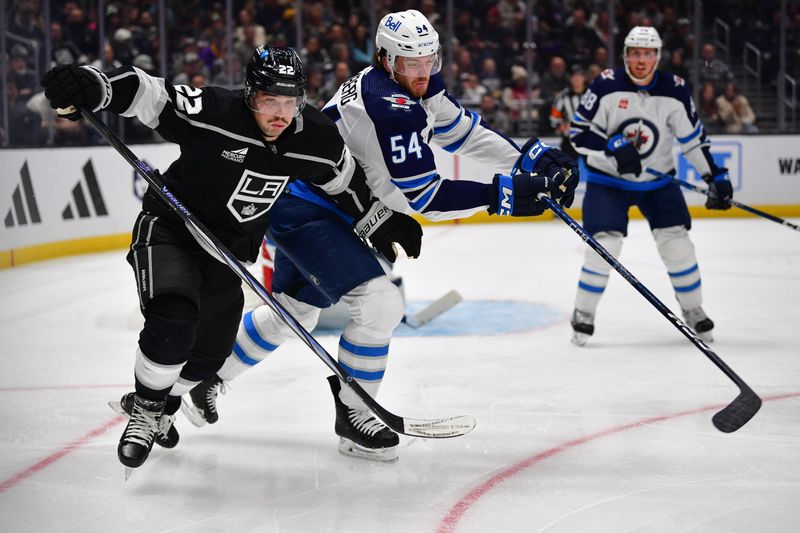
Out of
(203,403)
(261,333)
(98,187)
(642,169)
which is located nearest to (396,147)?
(261,333)

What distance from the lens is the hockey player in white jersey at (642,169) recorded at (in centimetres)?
416

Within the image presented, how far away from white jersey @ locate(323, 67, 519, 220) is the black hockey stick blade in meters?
0.81

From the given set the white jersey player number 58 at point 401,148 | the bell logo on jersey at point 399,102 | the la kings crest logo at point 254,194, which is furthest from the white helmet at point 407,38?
the la kings crest logo at point 254,194

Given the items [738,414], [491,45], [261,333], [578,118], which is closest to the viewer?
[738,414]

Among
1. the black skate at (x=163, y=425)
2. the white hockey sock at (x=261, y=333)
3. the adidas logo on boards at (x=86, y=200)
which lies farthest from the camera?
the adidas logo on boards at (x=86, y=200)

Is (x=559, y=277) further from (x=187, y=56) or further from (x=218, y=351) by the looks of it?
(x=187, y=56)

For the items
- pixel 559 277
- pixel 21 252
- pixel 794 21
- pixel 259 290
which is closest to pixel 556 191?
pixel 259 290

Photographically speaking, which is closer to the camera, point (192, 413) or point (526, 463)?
point (526, 463)

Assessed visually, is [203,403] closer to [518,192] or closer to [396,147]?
[396,147]

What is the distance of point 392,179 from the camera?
2.70 meters

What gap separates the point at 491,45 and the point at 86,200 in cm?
393

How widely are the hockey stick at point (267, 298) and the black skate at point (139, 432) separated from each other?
37 cm

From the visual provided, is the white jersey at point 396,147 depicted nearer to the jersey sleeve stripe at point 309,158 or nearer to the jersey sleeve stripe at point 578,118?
the jersey sleeve stripe at point 309,158

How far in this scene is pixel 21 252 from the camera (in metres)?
6.31
